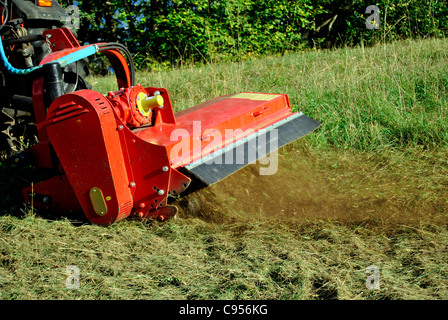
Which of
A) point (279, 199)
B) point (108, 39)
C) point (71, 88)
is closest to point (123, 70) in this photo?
point (71, 88)

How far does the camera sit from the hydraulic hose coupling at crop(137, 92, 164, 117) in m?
2.88

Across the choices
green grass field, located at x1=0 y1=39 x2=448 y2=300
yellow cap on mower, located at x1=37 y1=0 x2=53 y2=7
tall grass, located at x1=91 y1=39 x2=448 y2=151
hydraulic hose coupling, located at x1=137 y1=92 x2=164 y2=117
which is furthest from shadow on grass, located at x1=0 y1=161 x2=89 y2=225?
tall grass, located at x1=91 y1=39 x2=448 y2=151

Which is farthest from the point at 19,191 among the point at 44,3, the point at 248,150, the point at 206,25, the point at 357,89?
the point at 206,25

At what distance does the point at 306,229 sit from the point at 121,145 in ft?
3.97

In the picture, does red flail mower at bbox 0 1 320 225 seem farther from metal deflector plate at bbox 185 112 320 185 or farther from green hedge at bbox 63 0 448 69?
green hedge at bbox 63 0 448 69

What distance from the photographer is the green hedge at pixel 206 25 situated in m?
8.81

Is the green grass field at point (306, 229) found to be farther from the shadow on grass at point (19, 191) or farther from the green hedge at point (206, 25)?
the green hedge at point (206, 25)

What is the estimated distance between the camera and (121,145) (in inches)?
108

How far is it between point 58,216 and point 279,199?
59.1 inches

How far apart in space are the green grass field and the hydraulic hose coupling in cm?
65

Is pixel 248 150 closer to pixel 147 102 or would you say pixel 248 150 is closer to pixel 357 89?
Result: pixel 147 102

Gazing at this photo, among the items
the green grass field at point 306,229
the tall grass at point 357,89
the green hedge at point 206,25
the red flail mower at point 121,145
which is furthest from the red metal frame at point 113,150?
the green hedge at point 206,25

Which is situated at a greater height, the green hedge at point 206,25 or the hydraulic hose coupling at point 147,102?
the hydraulic hose coupling at point 147,102

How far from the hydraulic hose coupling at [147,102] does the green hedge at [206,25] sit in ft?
17.8
